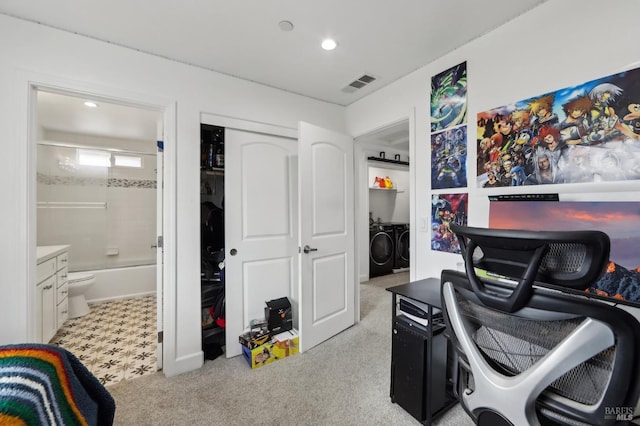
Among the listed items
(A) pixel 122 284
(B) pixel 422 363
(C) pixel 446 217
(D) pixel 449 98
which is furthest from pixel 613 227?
(A) pixel 122 284

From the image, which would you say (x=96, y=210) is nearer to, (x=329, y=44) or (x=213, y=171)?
(x=213, y=171)

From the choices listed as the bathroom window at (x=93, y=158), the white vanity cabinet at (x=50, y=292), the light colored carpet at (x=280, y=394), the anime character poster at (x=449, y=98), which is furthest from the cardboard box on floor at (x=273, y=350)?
the bathroom window at (x=93, y=158)

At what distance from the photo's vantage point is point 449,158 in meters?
1.95

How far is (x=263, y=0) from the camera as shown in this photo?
4.81 ft

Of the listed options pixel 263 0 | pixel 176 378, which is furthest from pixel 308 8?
pixel 176 378

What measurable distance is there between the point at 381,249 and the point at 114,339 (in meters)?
3.88

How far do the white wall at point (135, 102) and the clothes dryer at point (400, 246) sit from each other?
315 cm

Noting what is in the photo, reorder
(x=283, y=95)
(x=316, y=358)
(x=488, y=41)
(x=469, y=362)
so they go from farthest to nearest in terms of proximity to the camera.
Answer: (x=283, y=95), (x=316, y=358), (x=488, y=41), (x=469, y=362)

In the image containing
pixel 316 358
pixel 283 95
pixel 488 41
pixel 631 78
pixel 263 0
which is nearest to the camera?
pixel 631 78

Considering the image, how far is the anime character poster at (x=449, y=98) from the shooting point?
1869 millimetres

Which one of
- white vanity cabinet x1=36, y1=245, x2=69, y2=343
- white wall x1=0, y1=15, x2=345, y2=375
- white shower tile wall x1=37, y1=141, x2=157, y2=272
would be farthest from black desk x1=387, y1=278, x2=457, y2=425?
white shower tile wall x1=37, y1=141, x2=157, y2=272

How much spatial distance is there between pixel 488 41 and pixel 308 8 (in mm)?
1212

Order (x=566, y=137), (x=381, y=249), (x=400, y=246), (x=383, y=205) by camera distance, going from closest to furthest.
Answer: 1. (x=566, y=137)
2. (x=381, y=249)
3. (x=400, y=246)
4. (x=383, y=205)

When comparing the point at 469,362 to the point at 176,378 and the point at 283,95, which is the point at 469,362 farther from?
the point at 283,95
